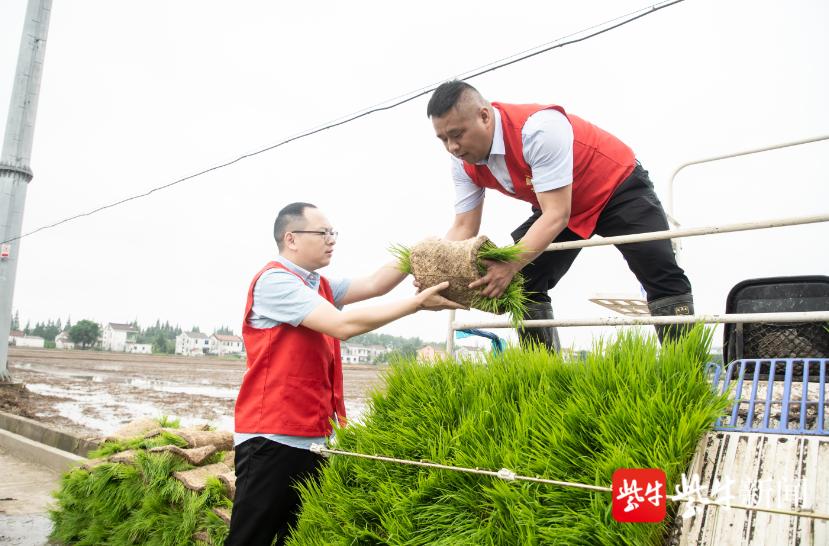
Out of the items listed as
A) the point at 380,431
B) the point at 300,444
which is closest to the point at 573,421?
the point at 380,431

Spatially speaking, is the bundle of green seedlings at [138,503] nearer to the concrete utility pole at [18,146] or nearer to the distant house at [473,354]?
the distant house at [473,354]

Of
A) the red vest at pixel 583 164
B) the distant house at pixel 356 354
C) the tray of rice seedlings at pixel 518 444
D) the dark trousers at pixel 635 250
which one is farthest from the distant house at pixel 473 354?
the distant house at pixel 356 354

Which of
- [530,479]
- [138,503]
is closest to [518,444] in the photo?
[530,479]

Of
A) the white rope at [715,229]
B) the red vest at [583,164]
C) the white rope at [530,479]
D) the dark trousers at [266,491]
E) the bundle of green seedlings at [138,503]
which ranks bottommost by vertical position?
the bundle of green seedlings at [138,503]

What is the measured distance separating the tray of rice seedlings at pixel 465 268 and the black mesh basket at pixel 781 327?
103cm

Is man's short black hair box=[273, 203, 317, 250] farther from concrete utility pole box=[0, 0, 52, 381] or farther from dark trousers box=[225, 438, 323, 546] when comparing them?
concrete utility pole box=[0, 0, 52, 381]

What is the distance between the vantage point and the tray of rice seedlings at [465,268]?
7.34 feet

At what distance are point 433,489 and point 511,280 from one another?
913 millimetres

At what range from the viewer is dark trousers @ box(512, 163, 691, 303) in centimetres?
277

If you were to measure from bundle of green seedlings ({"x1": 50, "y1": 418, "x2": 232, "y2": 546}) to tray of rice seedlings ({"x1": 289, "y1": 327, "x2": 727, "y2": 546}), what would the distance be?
1.22m

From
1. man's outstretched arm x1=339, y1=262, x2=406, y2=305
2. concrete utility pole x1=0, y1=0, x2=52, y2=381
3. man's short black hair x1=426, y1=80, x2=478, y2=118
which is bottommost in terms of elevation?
man's outstretched arm x1=339, y1=262, x2=406, y2=305

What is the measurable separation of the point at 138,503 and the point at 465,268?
275 cm

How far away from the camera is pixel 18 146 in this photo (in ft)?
37.8

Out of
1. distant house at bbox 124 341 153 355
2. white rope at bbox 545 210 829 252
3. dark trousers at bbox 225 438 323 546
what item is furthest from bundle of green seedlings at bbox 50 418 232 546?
distant house at bbox 124 341 153 355
